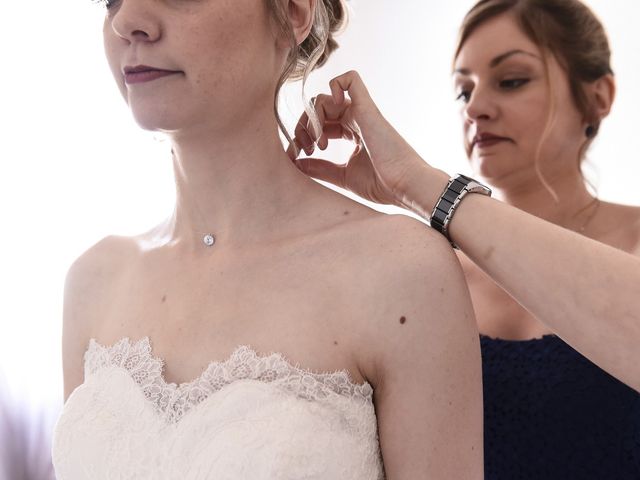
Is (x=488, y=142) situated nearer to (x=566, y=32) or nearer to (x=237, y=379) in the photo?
(x=566, y=32)

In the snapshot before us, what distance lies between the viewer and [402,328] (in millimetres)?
924

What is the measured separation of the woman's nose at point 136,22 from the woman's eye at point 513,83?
79cm

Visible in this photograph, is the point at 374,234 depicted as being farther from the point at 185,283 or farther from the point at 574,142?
the point at 574,142

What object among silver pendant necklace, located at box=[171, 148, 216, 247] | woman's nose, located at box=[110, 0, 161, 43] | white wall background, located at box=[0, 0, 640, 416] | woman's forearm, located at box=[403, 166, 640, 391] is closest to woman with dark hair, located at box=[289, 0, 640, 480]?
woman's forearm, located at box=[403, 166, 640, 391]

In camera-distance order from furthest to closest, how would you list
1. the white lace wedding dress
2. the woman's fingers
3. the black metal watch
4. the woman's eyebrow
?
1. the woman's eyebrow
2. the woman's fingers
3. the black metal watch
4. the white lace wedding dress

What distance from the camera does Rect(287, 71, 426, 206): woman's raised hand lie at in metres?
1.07

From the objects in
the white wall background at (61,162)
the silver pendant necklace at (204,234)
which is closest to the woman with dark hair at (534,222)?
the silver pendant necklace at (204,234)

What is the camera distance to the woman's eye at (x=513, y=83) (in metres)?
1.50

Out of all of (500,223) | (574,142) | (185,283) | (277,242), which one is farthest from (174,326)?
(574,142)

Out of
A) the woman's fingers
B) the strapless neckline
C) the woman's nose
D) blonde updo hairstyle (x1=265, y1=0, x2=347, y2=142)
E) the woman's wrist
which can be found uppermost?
the woman's nose

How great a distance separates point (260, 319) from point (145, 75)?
14.1 inches

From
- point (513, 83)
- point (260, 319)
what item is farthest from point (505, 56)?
point (260, 319)

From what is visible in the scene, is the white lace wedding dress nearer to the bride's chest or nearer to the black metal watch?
the bride's chest

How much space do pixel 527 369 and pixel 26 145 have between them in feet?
6.12
